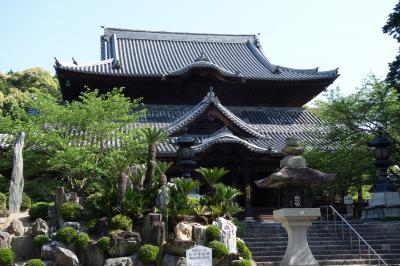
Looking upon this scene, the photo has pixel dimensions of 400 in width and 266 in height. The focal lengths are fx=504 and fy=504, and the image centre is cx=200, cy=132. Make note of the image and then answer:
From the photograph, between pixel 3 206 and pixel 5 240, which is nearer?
pixel 5 240

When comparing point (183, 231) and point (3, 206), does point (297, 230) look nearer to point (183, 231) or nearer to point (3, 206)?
point (183, 231)

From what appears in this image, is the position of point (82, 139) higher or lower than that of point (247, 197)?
higher

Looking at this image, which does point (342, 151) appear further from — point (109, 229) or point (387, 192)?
point (109, 229)

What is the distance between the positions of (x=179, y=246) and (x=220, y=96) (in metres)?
18.7

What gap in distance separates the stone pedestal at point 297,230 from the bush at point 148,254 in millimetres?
3634

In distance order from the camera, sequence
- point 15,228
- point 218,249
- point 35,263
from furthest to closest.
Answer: point 15,228 → point 218,249 → point 35,263

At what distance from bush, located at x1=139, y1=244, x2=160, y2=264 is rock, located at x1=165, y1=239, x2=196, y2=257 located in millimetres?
494

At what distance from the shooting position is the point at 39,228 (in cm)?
1543

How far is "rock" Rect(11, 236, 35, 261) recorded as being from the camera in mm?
15188

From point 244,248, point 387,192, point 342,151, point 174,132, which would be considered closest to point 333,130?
point 342,151

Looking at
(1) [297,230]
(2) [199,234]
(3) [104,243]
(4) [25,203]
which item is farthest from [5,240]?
(1) [297,230]

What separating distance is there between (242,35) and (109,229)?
29083 millimetres

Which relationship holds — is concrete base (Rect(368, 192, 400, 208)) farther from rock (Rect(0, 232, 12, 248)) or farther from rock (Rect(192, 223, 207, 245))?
rock (Rect(0, 232, 12, 248))

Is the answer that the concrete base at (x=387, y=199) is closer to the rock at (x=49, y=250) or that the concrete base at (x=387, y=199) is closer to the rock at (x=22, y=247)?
the rock at (x=49, y=250)
